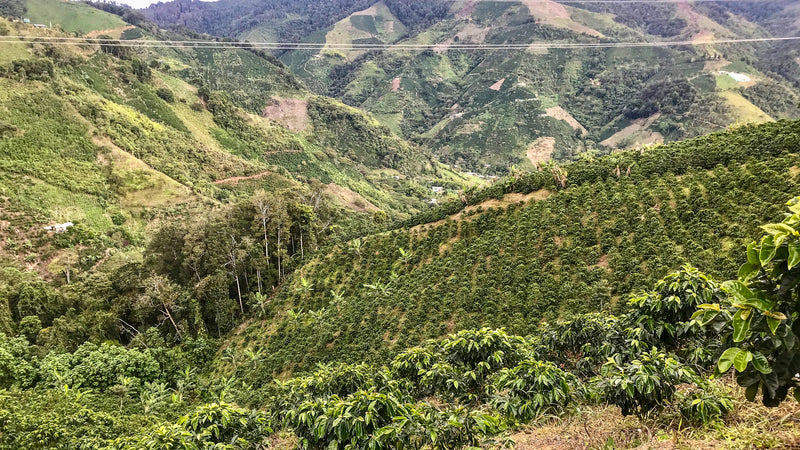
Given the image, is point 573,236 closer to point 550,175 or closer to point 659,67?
point 550,175

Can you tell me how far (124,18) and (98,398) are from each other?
183 metres

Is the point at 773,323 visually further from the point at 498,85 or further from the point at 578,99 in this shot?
the point at 578,99

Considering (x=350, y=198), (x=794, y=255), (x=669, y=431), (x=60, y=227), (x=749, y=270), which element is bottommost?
(x=350, y=198)

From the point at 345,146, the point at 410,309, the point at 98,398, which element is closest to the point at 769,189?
the point at 410,309

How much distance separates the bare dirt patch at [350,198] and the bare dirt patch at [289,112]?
1439 inches

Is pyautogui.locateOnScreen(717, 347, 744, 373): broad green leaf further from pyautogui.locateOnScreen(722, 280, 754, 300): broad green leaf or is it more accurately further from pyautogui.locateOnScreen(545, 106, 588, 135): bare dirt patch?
pyautogui.locateOnScreen(545, 106, 588, 135): bare dirt patch

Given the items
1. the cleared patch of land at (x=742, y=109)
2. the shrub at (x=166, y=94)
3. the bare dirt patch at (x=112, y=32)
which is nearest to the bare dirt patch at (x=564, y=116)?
the cleared patch of land at (x=742, y=109)

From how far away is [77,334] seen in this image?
2788 centimetres

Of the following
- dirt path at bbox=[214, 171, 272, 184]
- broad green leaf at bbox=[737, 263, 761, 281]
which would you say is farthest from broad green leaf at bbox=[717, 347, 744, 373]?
dirt path at bbox=[214, 171, 272, 184]

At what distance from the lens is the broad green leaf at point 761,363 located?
303 centimetres

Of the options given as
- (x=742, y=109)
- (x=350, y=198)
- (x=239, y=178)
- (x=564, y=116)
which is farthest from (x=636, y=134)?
(x=239, y=178)

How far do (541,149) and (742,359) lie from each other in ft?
454

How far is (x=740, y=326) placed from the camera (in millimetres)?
3004

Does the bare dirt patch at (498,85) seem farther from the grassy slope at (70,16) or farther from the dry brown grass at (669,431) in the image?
the dry brown grass at (669,431)
